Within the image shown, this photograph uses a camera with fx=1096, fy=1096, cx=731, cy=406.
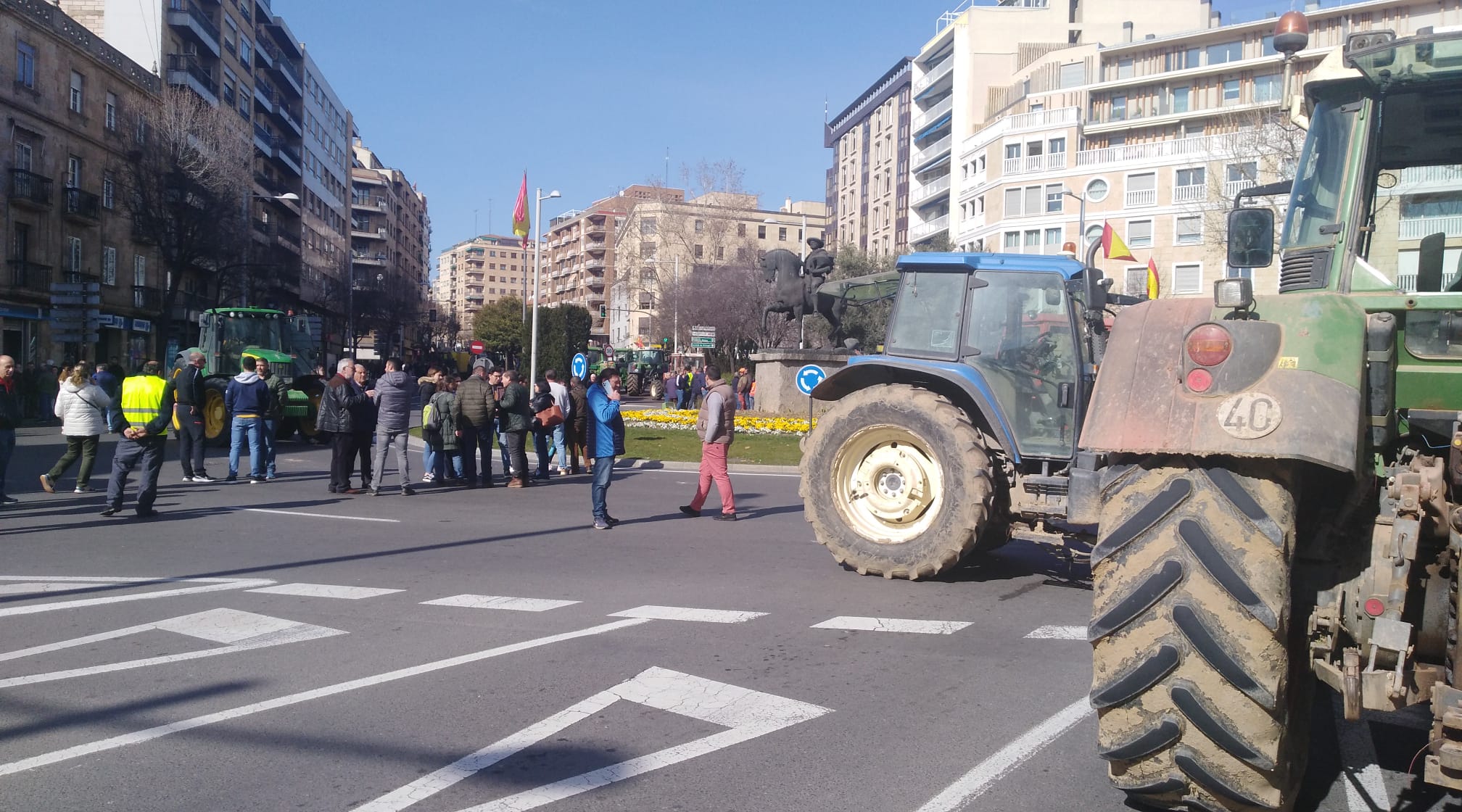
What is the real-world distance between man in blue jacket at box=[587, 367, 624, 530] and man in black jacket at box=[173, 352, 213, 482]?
21.8 feet

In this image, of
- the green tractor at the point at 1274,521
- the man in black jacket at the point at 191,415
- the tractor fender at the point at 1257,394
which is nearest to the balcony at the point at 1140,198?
the man in black jacket at the point at 191,415

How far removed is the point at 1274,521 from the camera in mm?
3035

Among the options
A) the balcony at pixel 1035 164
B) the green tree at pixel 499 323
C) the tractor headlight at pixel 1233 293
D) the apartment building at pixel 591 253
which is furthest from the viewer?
the apartment building at pixel 591 253

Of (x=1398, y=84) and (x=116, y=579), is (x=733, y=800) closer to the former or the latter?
(x=1398, y=84)

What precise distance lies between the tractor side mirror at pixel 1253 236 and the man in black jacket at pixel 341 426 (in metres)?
12.1

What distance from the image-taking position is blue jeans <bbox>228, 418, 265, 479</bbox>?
1505cm

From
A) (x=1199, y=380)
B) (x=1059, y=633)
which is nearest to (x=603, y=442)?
(x=1059, y=633)

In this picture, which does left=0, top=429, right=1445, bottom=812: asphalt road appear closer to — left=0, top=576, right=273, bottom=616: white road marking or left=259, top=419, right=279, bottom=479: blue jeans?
left=0, top=576, right=273, bottom=616: white road marking

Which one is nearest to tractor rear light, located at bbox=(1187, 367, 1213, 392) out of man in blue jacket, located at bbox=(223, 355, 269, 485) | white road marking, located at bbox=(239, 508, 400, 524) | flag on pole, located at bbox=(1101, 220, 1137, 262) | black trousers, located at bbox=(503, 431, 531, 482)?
white road marking, located at bbox=(239, 508, 400, 524)

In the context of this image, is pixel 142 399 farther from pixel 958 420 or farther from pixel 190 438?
pixel 958 420

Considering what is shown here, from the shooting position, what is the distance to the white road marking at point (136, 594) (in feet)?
22.2

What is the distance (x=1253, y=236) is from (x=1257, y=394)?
110 cm

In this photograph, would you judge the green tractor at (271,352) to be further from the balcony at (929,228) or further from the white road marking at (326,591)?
the balcony at (929,228)

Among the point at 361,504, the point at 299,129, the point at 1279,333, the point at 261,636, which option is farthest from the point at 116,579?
the point at 299,129
